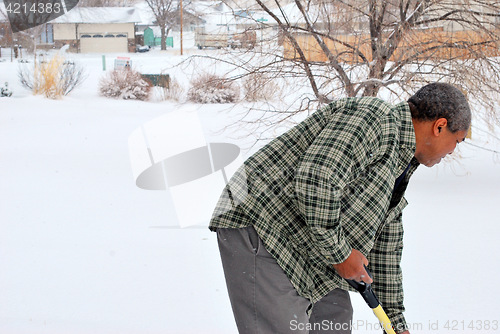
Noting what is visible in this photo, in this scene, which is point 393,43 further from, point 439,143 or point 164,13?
point 164,13

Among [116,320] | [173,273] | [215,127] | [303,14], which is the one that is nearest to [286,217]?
[116,320]

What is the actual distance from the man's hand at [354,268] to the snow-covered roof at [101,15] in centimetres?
3531

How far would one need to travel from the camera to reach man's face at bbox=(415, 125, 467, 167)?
2.00 meters

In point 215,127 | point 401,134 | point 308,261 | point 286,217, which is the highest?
point 401,134

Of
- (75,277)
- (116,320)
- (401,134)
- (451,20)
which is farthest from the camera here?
(451,20)

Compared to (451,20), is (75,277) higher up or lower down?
lower down

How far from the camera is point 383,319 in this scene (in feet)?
7.64

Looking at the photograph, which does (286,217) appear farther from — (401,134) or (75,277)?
(75,277)

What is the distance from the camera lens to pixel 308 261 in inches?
86.0

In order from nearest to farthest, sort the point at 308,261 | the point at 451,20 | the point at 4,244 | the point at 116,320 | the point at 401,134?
the point at 401,134 < the point at 308,261 < the point at 116,320 < the point at 4,244 < the point at 451,20

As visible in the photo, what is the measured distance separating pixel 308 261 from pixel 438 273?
308 cm

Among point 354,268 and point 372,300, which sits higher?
point 354,268

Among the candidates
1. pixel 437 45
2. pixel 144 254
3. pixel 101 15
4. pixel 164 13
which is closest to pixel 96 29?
pixel 101 15

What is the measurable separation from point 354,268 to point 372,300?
11.0 inches
